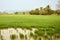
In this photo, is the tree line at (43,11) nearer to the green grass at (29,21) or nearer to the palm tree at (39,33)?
the green grass at (29,21)

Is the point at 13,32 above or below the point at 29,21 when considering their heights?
below

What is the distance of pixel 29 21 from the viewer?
2.09 meters

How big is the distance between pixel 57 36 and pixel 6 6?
2.56 ft

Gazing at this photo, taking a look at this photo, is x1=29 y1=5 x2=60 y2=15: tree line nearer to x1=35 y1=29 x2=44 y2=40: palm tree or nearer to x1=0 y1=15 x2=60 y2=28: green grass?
x1=0 y1=15 x2=60 y2=28: green grass

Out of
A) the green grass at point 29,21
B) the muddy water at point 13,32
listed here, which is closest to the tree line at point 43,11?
the green grass at point 29,21

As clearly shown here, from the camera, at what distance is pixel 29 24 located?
2068mm

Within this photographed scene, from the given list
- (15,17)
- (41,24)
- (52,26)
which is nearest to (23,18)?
(15,17)

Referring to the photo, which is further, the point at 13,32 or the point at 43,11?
the point at 43,11

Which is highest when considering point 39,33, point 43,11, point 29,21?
point 43,11

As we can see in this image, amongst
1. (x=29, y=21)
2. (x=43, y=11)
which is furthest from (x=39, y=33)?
(x=43, y=11)

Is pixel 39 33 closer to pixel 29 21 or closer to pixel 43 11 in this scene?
pixel 29 21

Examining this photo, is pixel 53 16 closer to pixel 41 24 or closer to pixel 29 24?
pixel 41 24

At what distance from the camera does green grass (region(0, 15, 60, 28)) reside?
6.66 feet

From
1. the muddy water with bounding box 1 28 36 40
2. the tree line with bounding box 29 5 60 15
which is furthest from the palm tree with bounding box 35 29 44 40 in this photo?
the tree line with bounding box 29 5 60 15
